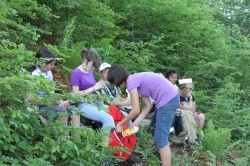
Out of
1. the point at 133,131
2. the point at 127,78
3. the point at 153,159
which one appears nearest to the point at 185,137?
the point at 153,159

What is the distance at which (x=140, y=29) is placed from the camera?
10.1 metres

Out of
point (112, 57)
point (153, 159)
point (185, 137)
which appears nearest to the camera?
point (153, 159)

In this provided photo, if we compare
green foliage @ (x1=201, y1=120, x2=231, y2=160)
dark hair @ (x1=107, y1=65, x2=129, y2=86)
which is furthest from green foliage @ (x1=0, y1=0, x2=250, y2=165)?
dark hair @ (x1=107, y1=65, x2=129, y2=86)

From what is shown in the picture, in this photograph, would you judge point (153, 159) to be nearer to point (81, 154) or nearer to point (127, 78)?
point (127, 78)

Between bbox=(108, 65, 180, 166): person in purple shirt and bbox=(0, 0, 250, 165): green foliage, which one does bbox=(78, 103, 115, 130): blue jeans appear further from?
Answer: bbox=(0, 0, 250, 165): green foliage

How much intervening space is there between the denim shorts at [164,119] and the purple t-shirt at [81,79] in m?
1.21

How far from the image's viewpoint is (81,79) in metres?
5.48

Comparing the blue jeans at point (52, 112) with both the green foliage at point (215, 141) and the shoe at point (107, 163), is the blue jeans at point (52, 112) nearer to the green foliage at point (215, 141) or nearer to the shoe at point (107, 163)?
the shoe at point (107, 163)

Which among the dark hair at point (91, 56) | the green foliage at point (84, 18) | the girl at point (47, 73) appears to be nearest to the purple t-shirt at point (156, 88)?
the dark hair at point (91, 56)

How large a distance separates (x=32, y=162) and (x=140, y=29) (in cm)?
717

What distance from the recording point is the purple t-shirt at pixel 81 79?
5.40 m

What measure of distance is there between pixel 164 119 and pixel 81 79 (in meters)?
1.41

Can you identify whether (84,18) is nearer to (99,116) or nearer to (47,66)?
(47,66)

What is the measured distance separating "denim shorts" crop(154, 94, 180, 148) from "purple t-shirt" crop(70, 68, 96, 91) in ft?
3.98
